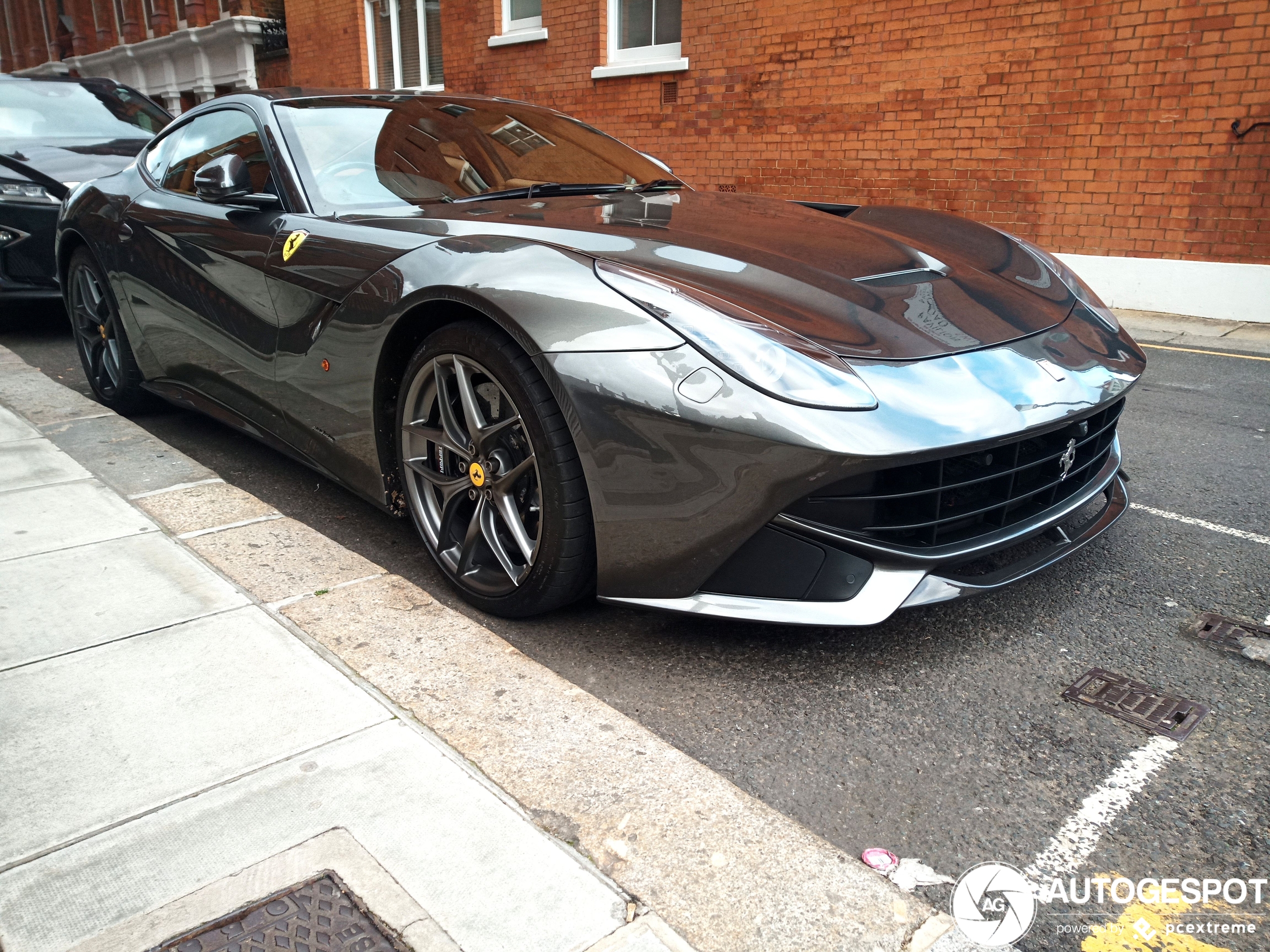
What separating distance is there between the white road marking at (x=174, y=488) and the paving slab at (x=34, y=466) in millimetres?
289

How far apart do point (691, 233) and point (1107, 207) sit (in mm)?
6365

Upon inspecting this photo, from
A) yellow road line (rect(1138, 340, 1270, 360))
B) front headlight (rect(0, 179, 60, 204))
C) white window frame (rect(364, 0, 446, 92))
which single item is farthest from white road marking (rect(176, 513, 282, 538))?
white window frame (rect(364, 0, 446, 92))

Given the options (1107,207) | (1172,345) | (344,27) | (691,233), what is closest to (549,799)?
(691,233)

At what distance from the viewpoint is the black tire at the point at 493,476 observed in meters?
2.44

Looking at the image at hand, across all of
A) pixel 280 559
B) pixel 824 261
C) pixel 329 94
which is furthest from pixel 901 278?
pixel 329 94

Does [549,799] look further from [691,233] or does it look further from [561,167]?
[561,167]

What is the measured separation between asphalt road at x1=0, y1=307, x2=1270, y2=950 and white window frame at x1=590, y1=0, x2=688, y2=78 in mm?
8634

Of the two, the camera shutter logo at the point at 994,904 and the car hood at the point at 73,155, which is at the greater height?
the car hood at the point at 73,155

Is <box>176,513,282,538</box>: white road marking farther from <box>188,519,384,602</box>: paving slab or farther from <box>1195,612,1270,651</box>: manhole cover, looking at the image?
<box>1195,612,1270,651</box>: manhole cover

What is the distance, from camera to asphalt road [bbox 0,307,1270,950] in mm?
1898

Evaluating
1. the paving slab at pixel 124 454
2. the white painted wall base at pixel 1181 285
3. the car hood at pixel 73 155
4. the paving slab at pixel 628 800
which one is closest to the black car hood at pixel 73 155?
the car hood at pixel 73 155

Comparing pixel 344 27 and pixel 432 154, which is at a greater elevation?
pixel 344 27

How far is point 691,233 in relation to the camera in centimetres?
283

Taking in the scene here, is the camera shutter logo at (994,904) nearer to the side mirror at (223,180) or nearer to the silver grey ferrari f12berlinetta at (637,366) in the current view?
the silver grey ferrari f12berlinetta at (637,366)
